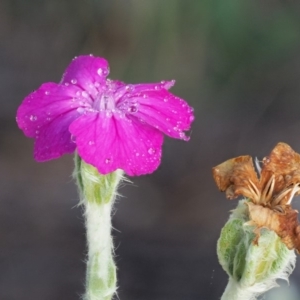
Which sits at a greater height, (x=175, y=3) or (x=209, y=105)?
(x=175, y=3)

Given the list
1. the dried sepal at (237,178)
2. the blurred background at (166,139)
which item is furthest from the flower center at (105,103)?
the blurred background at (166,139)

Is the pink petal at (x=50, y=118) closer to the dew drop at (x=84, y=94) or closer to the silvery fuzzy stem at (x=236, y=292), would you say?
the dew drop at (x=84, y=94)

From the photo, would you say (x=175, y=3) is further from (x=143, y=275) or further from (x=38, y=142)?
(x=38, y=142)

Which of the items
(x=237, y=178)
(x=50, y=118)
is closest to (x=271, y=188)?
(x=237, y=178)

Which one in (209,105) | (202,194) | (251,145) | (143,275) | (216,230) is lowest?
(143,275)

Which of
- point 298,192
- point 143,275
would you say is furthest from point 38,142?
point 143,275
